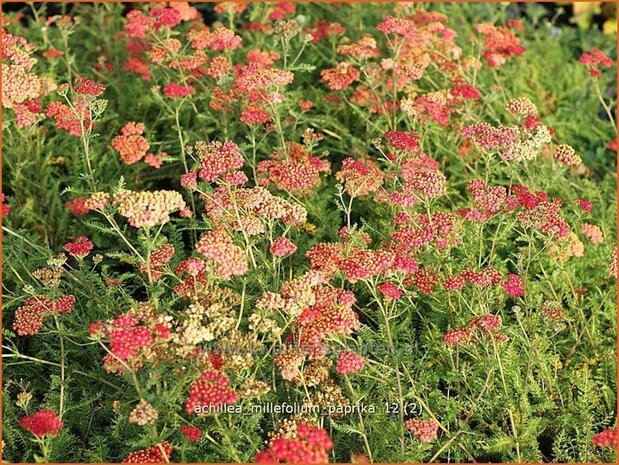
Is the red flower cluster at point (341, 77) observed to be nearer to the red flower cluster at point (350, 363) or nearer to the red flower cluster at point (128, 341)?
the red flower cluster at point (350, 363)

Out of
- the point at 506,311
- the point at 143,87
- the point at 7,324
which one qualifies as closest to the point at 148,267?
the point at 7,324

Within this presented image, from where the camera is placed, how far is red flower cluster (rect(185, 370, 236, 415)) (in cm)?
235

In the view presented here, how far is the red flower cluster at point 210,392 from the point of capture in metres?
2.35

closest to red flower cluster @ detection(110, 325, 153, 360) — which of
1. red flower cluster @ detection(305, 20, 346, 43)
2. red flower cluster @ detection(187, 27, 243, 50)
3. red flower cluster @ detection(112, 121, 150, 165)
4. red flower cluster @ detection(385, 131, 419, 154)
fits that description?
red flower cluster @ detection(385, 131, 419, 154)

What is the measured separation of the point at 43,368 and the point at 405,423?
4.79 feet

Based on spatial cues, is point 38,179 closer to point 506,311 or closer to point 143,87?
point 143,87

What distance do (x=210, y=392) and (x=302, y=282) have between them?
18.3 inches

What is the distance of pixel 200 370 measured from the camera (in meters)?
2.51

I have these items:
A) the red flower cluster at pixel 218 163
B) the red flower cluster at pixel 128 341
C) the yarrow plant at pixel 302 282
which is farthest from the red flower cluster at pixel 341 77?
the red flower cluster at pixel 128 341

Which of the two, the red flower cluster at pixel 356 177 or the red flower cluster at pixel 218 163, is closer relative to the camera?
the red flower cluster at pixel 218 163

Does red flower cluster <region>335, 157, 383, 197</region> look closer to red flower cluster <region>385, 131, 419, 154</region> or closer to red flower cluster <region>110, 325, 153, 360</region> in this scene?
red flower cluster <region>385, 131, 419, 154</region>

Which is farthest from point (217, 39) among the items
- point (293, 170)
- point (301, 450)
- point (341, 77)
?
point (301, 450)

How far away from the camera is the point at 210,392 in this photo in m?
2.36

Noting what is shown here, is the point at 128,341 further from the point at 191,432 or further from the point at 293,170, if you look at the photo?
the point at 293,170
